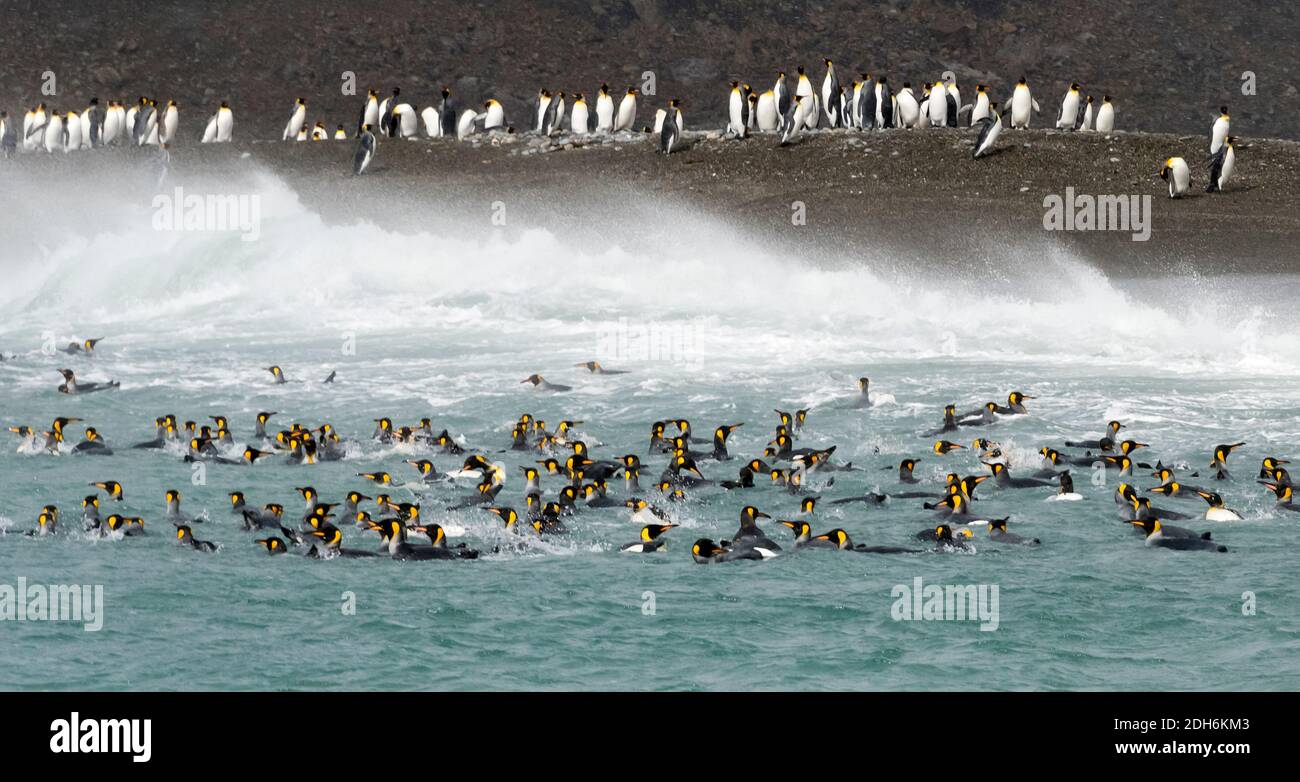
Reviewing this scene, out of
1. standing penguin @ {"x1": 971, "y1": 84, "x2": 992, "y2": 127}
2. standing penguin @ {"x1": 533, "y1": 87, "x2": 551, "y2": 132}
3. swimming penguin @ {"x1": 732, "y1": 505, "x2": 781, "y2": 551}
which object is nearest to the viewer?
swimming penguin @ {"x1": 732, "y1": 505, "x2": 781, "y2": 551}

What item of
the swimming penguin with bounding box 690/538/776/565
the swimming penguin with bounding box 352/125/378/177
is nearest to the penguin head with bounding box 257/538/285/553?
the swimming penguin with bounding box 690/538/776/565

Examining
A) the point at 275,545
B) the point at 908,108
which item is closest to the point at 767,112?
the point at 908,108

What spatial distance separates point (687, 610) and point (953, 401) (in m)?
9.99

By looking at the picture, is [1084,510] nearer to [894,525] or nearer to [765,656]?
[894,525]

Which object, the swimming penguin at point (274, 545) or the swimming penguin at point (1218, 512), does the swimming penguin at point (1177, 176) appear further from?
the swimming penguin at point (274, 545)

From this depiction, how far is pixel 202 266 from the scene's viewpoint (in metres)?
36.9

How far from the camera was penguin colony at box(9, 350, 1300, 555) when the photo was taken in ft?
50.9

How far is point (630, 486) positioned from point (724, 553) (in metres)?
2.73

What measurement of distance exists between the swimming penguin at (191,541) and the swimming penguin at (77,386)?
9.43m

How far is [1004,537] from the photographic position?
50.8ft

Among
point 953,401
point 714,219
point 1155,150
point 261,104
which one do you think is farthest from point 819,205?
point 261,104

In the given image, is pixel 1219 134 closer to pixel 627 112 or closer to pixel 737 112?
pixel 737 112

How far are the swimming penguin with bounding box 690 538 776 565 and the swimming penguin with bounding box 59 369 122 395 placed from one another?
1247 cm

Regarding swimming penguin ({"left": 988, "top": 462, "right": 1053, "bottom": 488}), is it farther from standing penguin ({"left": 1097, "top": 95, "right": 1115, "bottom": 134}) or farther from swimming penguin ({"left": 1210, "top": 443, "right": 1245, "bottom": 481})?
standing penguin ({"left": 1097, "top": 95, "right": 1115, "bottom": 134})
